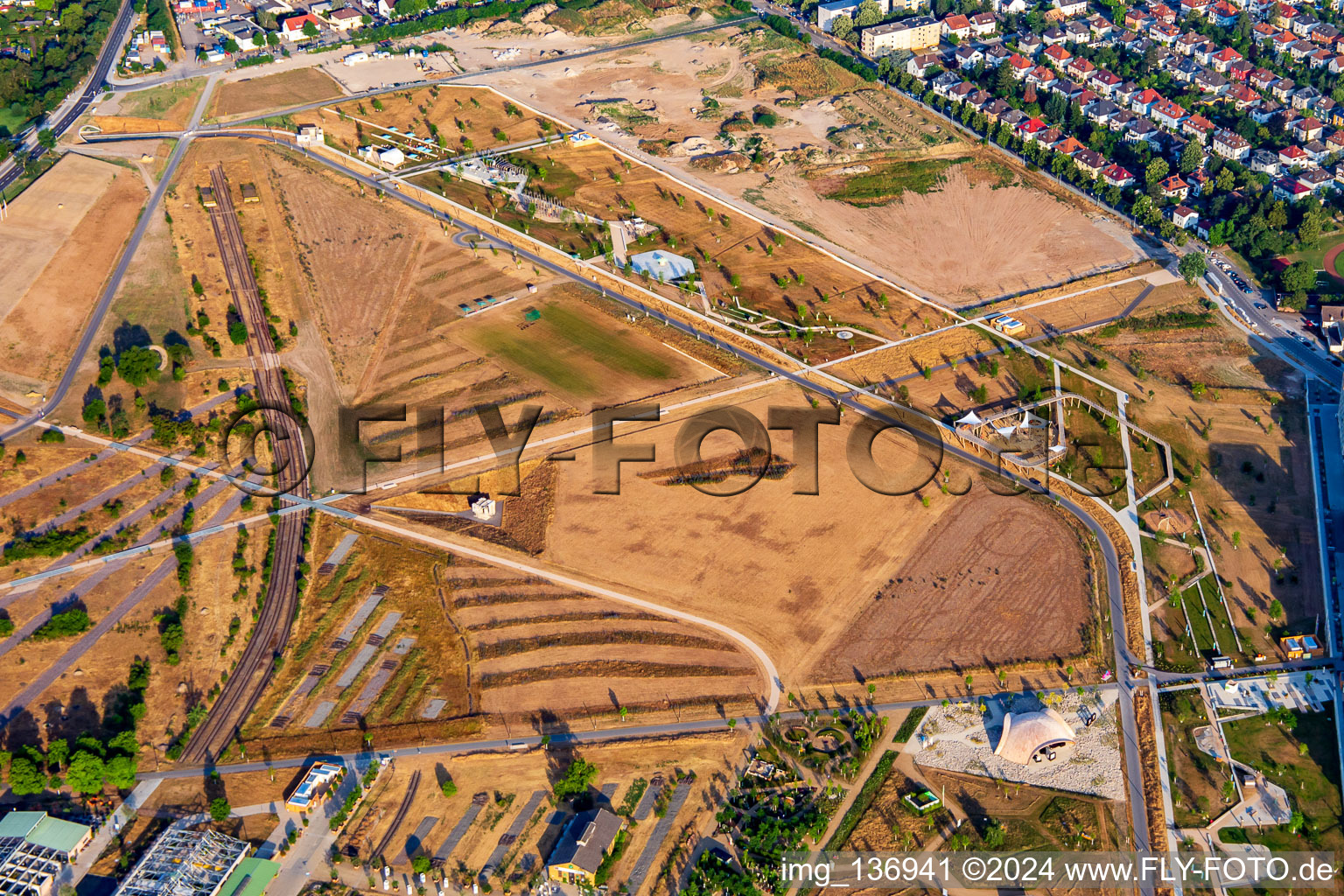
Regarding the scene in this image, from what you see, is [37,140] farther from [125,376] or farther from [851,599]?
[851,599]

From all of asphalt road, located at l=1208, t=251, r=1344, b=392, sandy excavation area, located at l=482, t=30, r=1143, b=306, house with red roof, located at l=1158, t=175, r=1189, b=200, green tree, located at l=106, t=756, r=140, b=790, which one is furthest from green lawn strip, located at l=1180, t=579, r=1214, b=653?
green tree, located at l=106, t=756, r=140, b=790

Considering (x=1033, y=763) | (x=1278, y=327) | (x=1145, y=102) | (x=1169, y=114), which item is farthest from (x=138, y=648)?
(x=1145, y=102)

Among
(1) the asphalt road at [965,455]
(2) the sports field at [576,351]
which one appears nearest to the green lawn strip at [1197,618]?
(1) the asphalt road at [965,455]

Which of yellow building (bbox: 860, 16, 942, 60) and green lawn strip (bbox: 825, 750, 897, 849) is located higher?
yellow building (bbox: 860, 16, 942, 60)

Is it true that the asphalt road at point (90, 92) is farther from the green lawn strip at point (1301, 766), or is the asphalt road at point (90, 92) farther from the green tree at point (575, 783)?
the green lawn strip at point (1301, 766)

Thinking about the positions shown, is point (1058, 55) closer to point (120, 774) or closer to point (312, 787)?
point (312, 787)

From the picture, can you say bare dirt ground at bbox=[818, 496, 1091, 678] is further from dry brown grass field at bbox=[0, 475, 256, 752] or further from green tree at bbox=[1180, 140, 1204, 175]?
green tree at bbox=[1180, 140, 1204, 175]

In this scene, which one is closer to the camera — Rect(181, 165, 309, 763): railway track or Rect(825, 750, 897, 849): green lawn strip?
Rect(825, 750, 897, 849): green lawn strip
